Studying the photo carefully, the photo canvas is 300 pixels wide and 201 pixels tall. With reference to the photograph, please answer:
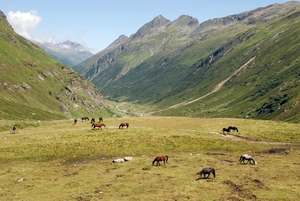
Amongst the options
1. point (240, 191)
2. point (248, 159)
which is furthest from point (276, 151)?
point (240, 191)

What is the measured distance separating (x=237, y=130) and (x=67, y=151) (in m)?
37.8

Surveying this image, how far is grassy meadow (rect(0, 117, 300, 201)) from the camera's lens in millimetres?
32781

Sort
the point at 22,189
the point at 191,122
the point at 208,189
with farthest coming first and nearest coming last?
the point at 191,122
the point at 22,189
the point at 208,189

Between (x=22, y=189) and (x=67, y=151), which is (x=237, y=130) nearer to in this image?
(x=67, y=151)

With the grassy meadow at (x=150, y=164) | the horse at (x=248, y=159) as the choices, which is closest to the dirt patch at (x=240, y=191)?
the grassy meadow at (x=150, y=164)

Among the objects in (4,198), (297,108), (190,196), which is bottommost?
(4,198)

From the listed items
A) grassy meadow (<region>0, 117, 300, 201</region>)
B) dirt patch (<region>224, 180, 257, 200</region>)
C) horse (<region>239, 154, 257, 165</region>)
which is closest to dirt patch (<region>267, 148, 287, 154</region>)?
grassy meadow (<region>0, 117, 300, 201</region>)

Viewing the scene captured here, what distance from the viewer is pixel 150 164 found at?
45.2 metres

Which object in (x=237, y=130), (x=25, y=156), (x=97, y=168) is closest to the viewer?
(x=97, y=168)

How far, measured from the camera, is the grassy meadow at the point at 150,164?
108 feet

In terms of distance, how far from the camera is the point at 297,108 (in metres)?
172

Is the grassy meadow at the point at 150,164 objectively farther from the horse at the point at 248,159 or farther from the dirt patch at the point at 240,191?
the horse at the point at 248,159

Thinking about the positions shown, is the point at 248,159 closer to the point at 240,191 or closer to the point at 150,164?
the point at 240,191

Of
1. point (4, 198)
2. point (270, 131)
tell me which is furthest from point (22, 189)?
point (270, 131)
